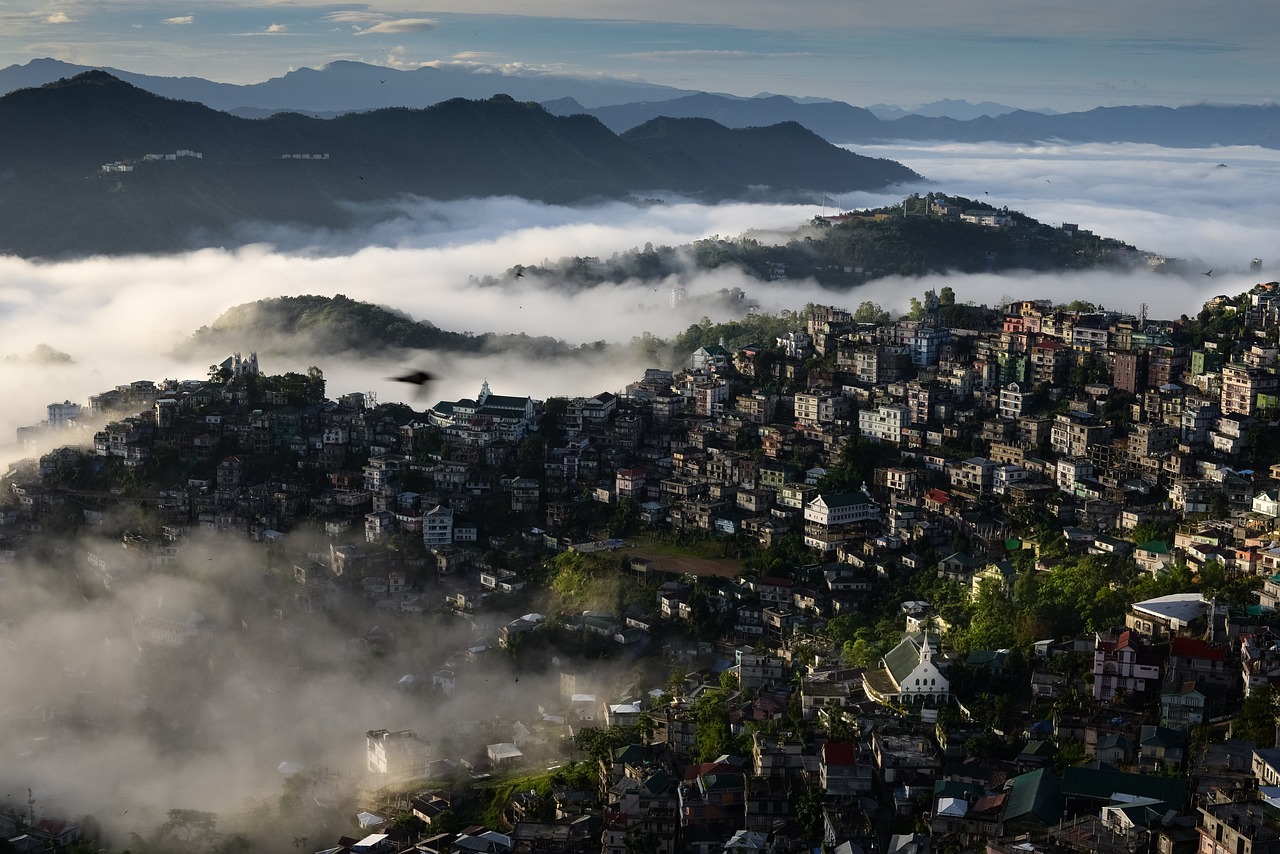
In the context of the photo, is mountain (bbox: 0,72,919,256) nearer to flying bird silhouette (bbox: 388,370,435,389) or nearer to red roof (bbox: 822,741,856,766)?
flying bird silhouette (bbox: 388,370,435,389)

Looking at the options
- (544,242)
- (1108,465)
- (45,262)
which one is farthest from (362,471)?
(544,242)

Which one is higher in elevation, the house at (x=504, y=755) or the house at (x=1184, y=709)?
the house at (x=1184, y=709)

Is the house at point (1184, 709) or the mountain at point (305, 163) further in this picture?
the mountain at point (305, 163)

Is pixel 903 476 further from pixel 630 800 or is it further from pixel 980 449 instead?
pixel 630 800

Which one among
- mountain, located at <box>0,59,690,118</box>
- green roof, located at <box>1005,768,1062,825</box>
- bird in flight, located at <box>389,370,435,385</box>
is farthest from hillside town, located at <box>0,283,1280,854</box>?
mountain, located at <box>0,59,690,118</box>

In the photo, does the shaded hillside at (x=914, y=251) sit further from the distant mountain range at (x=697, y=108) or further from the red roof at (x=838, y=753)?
the distant mountain range at (x=697, y=108)

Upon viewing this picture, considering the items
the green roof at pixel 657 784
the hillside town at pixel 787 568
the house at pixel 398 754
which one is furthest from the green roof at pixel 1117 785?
the house at pixel 398 754
